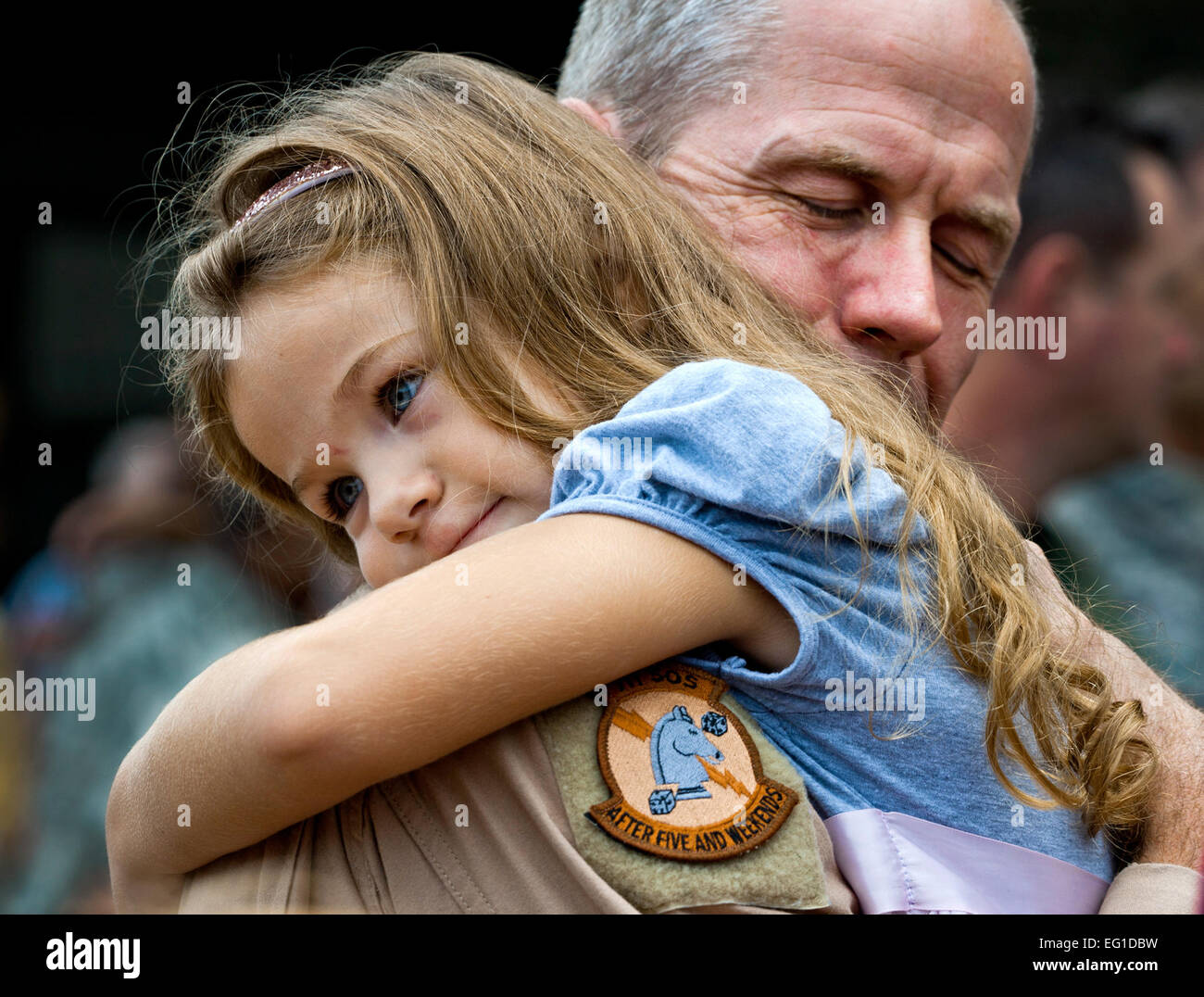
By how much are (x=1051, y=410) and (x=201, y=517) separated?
257 centimetres

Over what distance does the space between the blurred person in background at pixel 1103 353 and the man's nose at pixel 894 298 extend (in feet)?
5.71

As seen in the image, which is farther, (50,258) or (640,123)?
(50,258)

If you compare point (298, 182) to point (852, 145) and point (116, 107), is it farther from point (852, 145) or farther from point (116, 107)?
point (116, 107)

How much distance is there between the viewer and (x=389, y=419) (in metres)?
1.39

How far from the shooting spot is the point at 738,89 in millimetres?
1773

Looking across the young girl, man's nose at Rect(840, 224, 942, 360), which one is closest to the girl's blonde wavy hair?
the young girl

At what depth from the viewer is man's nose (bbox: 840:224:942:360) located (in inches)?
65.2

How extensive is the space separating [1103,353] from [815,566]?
8.86 ft

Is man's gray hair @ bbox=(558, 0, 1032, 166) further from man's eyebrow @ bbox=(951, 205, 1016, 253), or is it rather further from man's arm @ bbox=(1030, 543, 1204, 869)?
man's arm @ bbox=(1030, 543, 1204, 869)

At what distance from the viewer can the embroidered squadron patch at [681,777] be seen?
3.51 ft

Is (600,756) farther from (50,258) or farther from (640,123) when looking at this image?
(50,258)

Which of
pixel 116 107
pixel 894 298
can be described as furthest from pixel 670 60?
pixel 116 107
